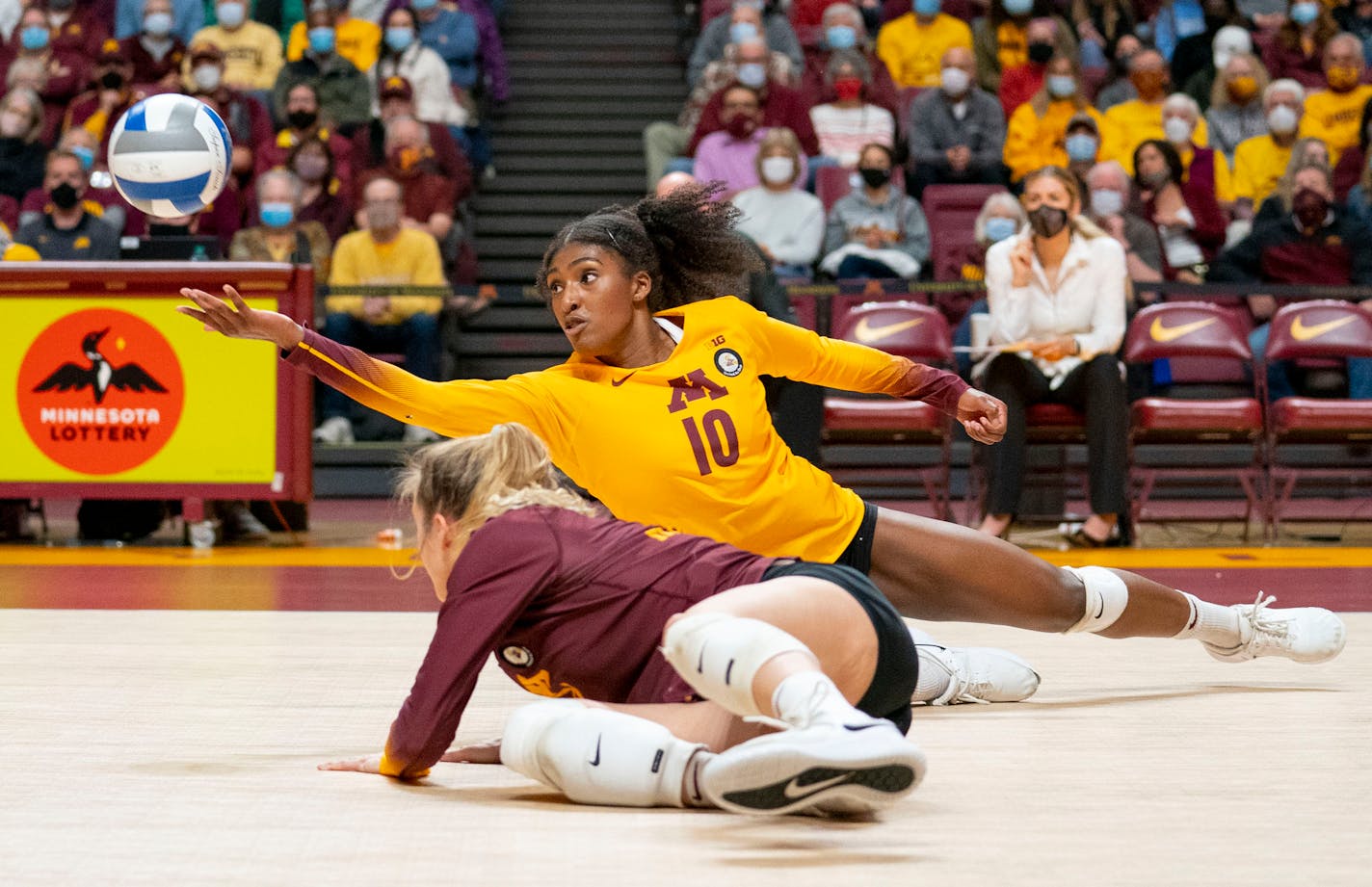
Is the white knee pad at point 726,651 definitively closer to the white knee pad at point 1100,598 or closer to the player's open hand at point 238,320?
the player's open hand at point 238,320

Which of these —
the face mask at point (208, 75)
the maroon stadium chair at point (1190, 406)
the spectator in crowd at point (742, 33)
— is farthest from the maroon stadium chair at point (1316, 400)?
the face mask at point (208, 75)

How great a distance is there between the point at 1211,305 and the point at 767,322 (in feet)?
15.2

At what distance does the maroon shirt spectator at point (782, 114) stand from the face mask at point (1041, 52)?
68.4 inches

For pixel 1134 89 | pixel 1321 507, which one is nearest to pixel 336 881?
pixel 1321 507

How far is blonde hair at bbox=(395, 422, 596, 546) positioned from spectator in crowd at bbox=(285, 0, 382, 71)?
9.02 meters

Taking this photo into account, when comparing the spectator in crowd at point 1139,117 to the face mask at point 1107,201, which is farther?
the spectator in crowd at point 1139,117

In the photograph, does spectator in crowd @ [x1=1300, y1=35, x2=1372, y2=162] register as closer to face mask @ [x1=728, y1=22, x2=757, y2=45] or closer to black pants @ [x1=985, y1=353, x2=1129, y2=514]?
face mask @ [x1=728, y1=22, x2=757, y2=45]

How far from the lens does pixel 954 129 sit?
34.0 feet

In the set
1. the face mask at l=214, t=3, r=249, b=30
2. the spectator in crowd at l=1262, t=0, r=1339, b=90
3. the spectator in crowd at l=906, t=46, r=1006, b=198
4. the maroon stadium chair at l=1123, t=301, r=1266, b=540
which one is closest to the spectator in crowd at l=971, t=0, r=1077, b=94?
the spectator in crowd at l=906, t=46, r=1006, b=198

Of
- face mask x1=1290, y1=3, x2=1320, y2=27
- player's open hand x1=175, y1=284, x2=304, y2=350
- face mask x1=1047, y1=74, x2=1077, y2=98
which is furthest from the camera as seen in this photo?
face mask x1=1290, y1=3, x2=1320, y2=27

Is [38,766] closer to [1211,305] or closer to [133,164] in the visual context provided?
[133,164]

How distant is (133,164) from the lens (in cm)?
485

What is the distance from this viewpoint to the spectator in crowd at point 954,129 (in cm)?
1017

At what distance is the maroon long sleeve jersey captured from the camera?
104 inches
